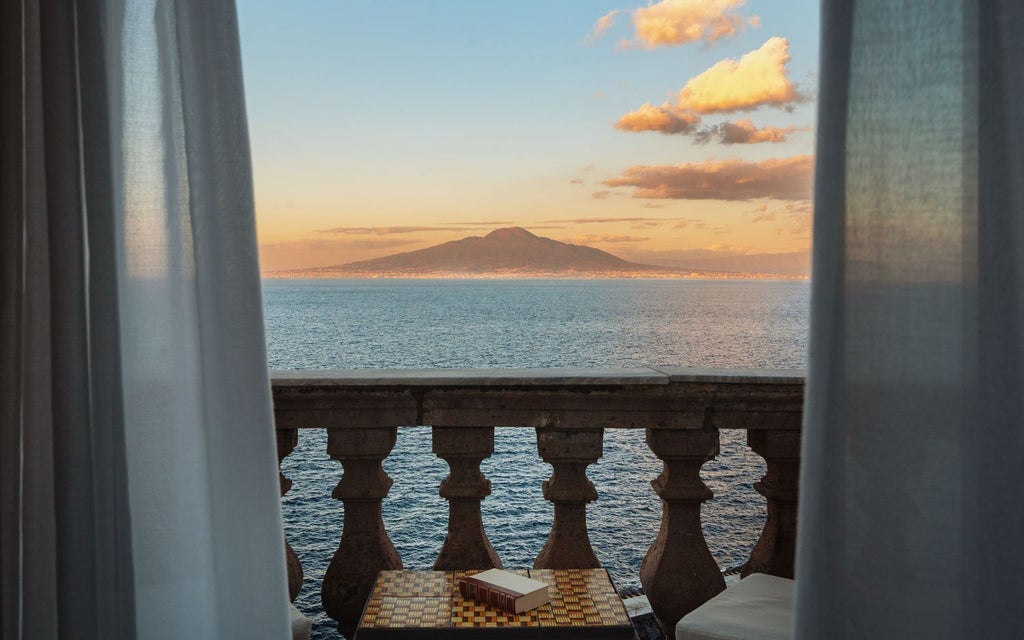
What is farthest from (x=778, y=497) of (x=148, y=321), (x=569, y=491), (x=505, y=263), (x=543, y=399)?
(x=505, y=263)

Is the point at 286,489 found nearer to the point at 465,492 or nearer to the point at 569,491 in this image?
the point at 465,492

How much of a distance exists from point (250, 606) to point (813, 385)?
0.94 metres

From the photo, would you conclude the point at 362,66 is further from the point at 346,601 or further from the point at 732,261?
the point at 346,601

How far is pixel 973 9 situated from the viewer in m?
1.05

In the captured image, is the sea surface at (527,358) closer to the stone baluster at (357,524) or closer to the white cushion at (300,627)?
the stone baluster at (357,524)

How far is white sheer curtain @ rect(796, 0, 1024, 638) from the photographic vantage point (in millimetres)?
1042

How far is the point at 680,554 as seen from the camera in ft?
6.94

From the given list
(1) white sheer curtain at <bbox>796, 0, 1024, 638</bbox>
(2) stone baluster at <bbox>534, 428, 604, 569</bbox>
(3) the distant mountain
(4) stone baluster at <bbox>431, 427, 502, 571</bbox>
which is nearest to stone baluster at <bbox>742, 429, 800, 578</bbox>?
(2) stone baluster at <bbox>534, 428, 604, 569</bbox>

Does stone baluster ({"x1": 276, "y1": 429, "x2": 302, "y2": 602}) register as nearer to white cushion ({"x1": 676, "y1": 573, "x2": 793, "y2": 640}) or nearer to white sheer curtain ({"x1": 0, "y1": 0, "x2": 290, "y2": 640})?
white sheer curtain ({"x1": 0, "y1": 0, "x2": 290, "y2": 640})

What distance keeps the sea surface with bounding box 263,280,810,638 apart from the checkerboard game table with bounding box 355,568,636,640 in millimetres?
604

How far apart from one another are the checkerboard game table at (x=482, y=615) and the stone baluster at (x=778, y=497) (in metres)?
0.60

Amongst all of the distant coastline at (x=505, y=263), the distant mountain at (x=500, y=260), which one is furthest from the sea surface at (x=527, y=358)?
the distant mountain at (x=500, y=260)

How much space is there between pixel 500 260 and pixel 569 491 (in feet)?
172

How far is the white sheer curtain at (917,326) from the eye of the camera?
1042 millimetres
